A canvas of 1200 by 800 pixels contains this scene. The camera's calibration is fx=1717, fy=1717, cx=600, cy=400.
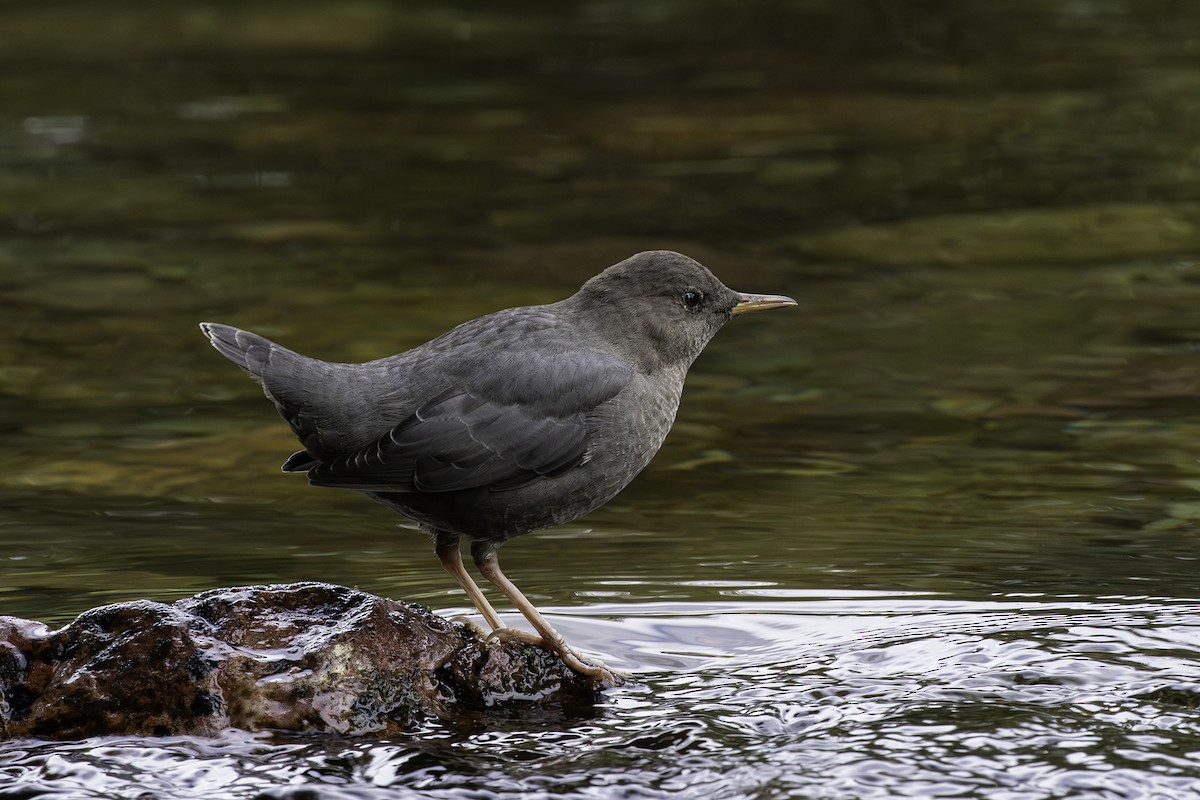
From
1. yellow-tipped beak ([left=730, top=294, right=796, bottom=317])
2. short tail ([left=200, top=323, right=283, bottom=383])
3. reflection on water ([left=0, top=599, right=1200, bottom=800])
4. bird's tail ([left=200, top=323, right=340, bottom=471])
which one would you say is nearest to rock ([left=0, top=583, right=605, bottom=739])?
reflection on water ([left=0, top=599, right=1200, bottom=800])

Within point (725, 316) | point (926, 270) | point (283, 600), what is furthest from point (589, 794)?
point (926, 270)

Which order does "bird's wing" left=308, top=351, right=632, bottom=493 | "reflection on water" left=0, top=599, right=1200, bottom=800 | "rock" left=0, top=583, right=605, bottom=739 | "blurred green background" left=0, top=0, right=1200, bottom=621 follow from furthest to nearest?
"blurred green background" left=0, top=0, right=1200, bottom=621, "bird's wing" left=308, top=351, right=632, bottom=493, "rock" left=0, top=583, right=605, bottom=739, "reflection on water" left=0, top=599, right=1200, bottom=800

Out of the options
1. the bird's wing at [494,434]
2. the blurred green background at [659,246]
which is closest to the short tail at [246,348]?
the bird's wing at [494,434]

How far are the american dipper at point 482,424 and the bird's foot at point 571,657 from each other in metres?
0.01

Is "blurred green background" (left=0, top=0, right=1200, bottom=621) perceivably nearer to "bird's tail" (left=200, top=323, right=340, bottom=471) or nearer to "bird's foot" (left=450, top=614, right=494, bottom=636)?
"bird's foot" (left=450, top=614, right=494, bottom=636)

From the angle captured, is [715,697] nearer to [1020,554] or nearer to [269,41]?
[1020,554]

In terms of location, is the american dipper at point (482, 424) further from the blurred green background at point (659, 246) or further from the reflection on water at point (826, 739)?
the blurred green background at point (659, 246)

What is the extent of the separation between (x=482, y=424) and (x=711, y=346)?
427cm

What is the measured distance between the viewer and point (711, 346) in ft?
28.6

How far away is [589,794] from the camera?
11.6ft

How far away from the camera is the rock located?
12.5 ft

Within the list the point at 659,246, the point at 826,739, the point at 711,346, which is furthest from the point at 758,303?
the point at 659,246

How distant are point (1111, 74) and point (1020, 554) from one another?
9.05m

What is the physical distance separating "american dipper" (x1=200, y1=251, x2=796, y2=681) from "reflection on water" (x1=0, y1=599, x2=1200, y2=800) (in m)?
0.50
